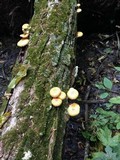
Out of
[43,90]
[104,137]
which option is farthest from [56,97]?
[104,137]

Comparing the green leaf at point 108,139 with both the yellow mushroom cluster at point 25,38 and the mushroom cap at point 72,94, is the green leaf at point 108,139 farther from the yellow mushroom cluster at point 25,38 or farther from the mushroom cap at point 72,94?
the yellow mushroom cluster at point 25,38

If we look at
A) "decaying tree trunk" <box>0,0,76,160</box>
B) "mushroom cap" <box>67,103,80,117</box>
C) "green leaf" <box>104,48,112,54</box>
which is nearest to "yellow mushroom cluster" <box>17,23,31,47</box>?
"decaying tree trunk" <box>0,0,76,160</box>

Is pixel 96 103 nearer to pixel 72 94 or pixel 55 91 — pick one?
pixel 72 94

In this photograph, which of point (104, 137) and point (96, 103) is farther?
point (96, 103)

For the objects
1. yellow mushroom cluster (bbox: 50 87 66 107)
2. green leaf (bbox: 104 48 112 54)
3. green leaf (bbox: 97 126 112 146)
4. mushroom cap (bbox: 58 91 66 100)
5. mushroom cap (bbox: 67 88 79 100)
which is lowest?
green leaf (bbox: 104 48 112 54)

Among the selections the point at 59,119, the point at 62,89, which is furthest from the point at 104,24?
the point at 59,119

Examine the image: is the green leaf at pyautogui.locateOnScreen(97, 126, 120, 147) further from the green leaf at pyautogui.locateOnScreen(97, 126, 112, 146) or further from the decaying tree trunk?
the decaying tree trunk
